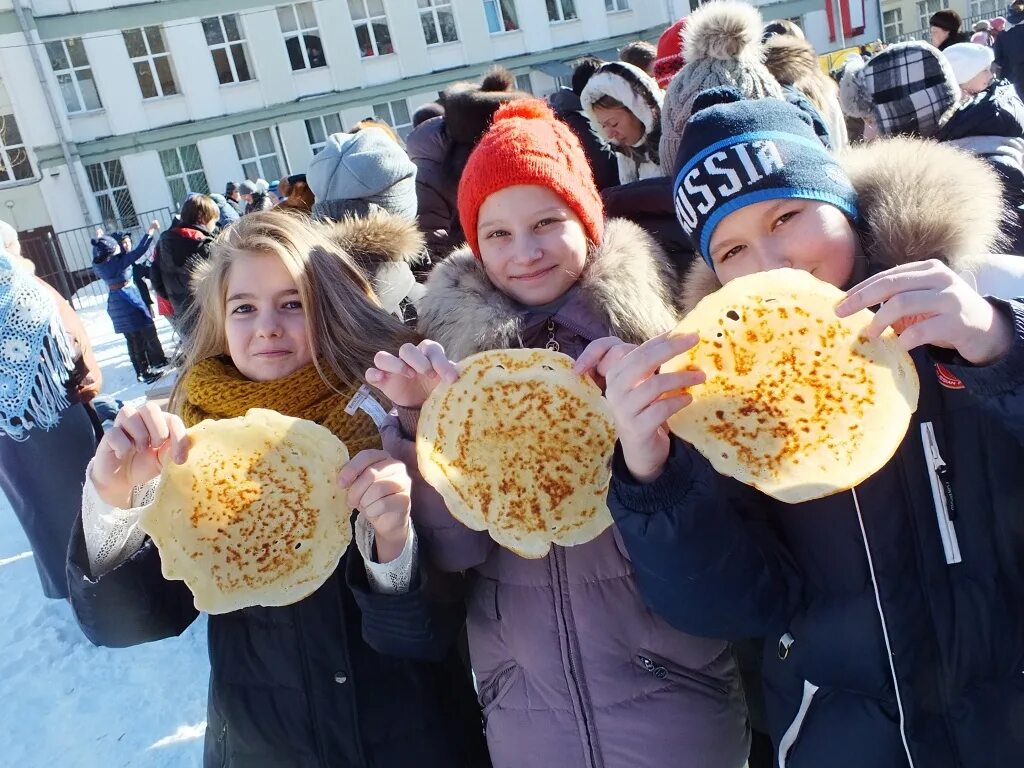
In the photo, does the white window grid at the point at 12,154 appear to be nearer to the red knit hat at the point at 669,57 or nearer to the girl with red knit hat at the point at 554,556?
the red knit hat at the point at 669,57

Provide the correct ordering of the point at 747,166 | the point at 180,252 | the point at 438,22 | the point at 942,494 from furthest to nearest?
the point at 438,22
the point at 180,252
the point at 747,166
the point at 942,494

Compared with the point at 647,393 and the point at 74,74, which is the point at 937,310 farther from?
the point at 74,74

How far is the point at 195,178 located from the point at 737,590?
A: 2524 cm

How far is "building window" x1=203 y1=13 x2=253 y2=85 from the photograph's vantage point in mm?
22703

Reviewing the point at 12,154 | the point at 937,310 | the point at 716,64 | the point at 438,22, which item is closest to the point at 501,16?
the point at 438,22

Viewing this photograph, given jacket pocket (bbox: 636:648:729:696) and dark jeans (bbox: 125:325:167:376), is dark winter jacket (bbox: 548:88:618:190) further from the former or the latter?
dark jeans (bbox: 125:325:167:376)

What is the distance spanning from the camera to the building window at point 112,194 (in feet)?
72.5

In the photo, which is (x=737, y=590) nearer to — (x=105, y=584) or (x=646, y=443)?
(x=646, y=443)

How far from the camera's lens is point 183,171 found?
23.0 metres

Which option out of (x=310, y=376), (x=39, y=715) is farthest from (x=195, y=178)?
(x=310, y=376)

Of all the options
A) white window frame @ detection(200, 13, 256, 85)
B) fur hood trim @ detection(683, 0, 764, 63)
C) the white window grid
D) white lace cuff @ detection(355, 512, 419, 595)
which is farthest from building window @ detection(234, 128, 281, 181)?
white lace cuff @ detection(355, 512, 419, 595)

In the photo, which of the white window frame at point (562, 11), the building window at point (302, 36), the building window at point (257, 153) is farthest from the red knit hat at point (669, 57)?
the white window frame at point (562, 11)

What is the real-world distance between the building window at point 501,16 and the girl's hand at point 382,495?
88.0 ft

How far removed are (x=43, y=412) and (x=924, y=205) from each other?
12.9 ft
